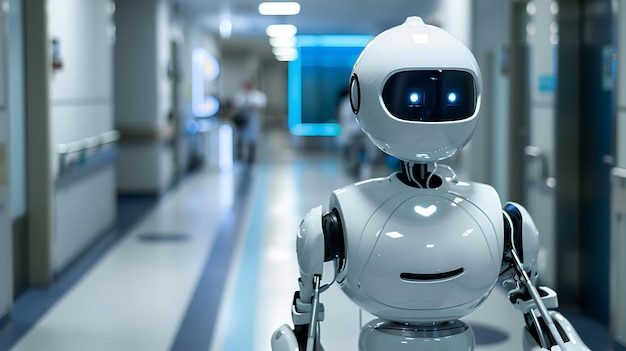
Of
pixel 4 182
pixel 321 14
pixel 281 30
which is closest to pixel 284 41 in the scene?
pixel 281 30

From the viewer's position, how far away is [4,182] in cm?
450

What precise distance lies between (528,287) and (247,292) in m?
3.11

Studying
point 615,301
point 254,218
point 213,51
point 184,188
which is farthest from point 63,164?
point 213,51

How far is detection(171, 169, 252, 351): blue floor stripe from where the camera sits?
14.1 feet

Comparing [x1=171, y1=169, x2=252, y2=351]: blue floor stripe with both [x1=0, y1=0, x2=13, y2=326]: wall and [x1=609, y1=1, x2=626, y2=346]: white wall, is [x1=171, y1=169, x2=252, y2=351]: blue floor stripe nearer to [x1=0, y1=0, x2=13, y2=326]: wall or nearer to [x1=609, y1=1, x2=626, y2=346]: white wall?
[x1=0, y1=0, x2=13, y2=326]: wall

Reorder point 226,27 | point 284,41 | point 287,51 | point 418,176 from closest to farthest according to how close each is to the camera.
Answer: point 418,176
point 226,27
point 284,41
point 287,51

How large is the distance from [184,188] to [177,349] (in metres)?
7.51

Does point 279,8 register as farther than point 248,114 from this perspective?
No

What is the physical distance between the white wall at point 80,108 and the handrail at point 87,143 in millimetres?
39

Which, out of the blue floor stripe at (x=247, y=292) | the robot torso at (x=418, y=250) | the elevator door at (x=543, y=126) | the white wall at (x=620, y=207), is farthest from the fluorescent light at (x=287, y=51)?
the robot torso at (x=418, y=250)

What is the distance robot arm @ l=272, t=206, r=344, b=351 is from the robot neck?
0.27 meters

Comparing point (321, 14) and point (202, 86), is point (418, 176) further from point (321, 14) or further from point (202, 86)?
point (202, 86)

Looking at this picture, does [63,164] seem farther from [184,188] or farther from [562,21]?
[184,188]

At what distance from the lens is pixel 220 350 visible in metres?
4.12
